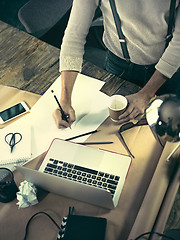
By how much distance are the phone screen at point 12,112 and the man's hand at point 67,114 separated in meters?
0.17

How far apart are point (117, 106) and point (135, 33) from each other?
342 millimetres

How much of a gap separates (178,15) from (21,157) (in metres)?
0.86

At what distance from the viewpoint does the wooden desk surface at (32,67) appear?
131 cm

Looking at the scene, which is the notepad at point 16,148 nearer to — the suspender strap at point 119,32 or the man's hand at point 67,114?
the man's hand at point 67,114

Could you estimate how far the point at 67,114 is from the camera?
121cm

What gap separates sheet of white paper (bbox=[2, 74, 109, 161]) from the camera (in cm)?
117

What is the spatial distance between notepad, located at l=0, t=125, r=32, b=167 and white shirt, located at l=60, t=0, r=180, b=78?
0.35m

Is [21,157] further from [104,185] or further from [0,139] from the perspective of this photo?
[104,185]

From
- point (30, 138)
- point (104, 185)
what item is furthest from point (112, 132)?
point (30, 138)

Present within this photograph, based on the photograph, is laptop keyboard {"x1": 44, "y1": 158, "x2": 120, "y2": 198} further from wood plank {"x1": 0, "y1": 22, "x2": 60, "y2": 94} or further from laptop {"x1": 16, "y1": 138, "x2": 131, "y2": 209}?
wood plank {"x1": 0, "y1": 22, "x2": 60, "y2": 94}

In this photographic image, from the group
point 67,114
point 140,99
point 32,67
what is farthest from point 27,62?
point 140,99

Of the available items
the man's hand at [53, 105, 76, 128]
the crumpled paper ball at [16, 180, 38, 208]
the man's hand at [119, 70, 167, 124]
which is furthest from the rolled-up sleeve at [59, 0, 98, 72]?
the crumpled paper ball at [16, 180, 38, 208]

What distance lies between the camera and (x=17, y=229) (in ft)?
3.18

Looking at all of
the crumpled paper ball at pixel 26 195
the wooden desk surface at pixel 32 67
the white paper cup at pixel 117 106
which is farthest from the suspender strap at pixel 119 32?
the crumpled paper ball at pixel 26 195
